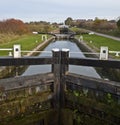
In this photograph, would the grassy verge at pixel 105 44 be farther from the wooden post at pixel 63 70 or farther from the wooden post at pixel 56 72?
the wooden post at pixel 56 72

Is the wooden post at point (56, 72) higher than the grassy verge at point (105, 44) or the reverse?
higher

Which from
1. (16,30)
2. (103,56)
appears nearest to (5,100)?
(103,56)

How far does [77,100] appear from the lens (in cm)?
682

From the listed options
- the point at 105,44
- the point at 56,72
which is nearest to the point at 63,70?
the point at 56,72

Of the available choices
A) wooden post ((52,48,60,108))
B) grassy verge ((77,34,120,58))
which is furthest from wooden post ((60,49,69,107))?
grassy verge ((77,34,120,58))

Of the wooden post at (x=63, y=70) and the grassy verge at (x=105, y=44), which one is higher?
the wooden post at (x=63, y=70)

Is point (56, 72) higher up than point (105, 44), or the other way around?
point (56, 72)

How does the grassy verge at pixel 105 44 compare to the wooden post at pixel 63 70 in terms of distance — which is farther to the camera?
the grassy verge at pixel 105 44

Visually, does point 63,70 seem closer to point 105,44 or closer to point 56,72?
point 56,72

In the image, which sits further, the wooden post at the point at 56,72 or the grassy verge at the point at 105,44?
the grassy verge at the point at 105,44

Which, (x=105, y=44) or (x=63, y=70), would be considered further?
(x=105, y=44)

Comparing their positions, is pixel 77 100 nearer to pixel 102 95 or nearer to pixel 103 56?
pixel 102 95

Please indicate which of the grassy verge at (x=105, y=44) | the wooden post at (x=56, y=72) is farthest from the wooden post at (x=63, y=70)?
the grassy verge at (x=105, y=44)

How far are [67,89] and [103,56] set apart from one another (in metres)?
2.69
